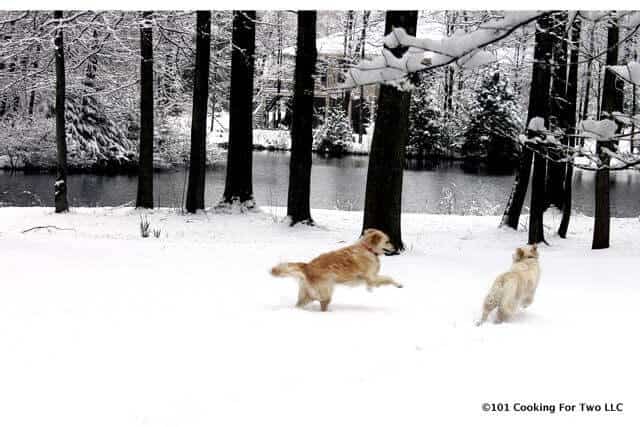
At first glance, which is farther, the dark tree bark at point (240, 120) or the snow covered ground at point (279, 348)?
the dark tree bark at point (240, 120)

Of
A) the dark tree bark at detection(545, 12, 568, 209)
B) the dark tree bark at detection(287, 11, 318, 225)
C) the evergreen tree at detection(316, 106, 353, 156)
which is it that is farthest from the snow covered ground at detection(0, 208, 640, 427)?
the evergreen tree at detection(316, 106, 353, 156)

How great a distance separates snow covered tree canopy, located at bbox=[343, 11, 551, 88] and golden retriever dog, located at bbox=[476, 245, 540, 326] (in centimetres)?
201

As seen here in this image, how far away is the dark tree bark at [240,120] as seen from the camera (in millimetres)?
13422

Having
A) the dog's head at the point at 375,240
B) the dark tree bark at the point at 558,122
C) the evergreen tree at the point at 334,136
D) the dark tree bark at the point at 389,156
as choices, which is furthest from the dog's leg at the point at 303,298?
the evergreen tree at the point at 334,136

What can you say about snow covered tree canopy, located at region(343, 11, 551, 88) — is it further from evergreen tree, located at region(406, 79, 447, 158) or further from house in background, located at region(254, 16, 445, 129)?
evergreen tree, located at region(406, 79, 447, 158)

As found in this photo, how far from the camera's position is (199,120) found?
1356 centimetres

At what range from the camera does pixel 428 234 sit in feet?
40.1

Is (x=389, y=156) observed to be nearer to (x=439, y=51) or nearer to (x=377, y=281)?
(x=377, y=281)

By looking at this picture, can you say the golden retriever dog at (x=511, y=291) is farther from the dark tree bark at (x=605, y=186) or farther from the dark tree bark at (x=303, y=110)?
the dark tree bark at (x=303, y=110)

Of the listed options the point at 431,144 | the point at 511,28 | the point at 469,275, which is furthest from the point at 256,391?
the point at 431,144

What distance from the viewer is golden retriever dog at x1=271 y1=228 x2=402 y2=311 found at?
4.61 meters

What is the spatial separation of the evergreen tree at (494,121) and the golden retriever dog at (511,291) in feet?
71.0

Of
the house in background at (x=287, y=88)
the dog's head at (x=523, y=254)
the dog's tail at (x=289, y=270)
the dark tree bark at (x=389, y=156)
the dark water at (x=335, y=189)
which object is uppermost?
the house in background at (x=287, y=88)

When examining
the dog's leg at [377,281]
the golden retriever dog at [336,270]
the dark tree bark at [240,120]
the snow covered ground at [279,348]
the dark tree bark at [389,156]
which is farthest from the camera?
the dark tree bark at [240,120]
